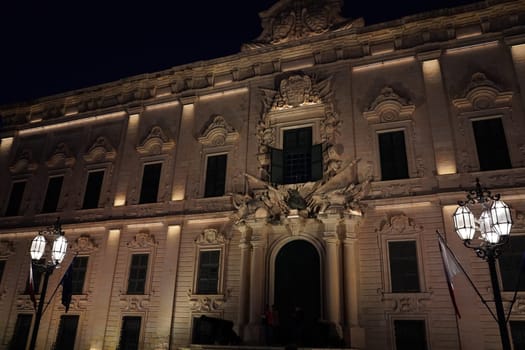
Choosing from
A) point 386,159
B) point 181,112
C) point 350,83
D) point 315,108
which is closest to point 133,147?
point 181,112

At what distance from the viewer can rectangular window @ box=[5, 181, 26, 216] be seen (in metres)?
20.5

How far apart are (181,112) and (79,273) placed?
8273 mm

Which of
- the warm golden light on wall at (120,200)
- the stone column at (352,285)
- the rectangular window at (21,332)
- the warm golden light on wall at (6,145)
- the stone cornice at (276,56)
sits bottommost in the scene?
the rectangular window at (21,332)

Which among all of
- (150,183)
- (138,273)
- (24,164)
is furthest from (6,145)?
(138,273)

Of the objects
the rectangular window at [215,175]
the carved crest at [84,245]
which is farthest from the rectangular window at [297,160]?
the carved crest at [84,245]

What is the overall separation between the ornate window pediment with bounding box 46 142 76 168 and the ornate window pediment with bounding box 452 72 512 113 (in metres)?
17.3

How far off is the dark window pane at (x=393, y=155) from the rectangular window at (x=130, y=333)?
10754mm

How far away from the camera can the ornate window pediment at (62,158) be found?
66.4 ft

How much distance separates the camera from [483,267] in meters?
12.5

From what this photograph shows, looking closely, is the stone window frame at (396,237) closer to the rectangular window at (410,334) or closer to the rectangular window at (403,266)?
the rectangular window at (403,266)

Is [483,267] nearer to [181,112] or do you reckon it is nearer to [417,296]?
[417,296]

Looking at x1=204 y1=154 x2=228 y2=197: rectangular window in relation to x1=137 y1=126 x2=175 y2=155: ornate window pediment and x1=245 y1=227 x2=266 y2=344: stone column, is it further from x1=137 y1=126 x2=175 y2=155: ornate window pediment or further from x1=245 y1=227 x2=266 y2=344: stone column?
x1=245 y1=227 x2=266 y2=344: stone column

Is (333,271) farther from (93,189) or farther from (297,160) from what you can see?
(93,189)

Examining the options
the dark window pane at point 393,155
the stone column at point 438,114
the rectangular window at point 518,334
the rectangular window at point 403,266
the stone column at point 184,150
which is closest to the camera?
the rectangular window at point 518,334
